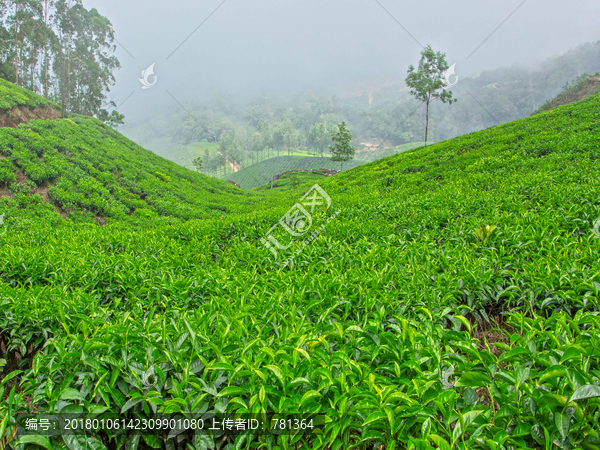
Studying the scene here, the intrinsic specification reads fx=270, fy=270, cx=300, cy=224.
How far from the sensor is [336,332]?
6.75 ft

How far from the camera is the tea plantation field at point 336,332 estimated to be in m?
1.43

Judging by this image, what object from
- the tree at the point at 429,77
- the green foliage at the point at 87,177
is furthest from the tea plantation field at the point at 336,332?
the tree at the point at 429,77

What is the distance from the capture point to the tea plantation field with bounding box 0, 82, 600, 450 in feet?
4.69

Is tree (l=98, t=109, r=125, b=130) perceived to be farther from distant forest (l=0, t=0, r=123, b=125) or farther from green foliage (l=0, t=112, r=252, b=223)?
green foliage (l=0, t=112, r=252, b=223)

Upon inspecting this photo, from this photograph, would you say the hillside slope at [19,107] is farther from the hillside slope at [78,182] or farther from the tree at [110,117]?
the tree at [110,117]

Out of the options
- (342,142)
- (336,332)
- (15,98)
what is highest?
(342,142)

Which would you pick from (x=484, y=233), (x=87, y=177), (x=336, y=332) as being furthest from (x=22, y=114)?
(x=484, y=233)

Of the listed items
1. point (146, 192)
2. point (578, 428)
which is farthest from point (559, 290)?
point (146, 192)

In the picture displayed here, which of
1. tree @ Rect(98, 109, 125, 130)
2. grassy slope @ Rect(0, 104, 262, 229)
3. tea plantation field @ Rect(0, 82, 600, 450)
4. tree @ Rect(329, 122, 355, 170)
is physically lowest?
tea plantation field @ Rect(0, 82, 600, 450)

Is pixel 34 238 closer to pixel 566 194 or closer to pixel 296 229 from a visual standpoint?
pixel 296 229

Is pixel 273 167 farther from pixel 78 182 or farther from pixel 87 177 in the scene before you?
pixel 78 182

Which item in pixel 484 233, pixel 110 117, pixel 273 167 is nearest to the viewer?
→ pixel 484 233

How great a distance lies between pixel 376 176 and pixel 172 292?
1453 centimetres

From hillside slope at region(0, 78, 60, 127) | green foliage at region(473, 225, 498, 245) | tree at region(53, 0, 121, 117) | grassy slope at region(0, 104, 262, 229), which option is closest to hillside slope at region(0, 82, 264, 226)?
grassy slope at region(0, 104, 262, 229)
